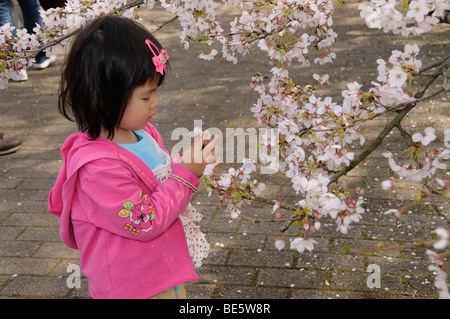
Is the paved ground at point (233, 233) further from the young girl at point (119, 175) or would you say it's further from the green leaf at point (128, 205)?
the green leaf at point (128, 205)

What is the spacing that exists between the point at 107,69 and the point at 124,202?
0.50 m

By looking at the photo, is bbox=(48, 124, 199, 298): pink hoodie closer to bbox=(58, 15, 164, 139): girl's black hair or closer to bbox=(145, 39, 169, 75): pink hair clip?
bbox=(58, 15, 164, 139): girl's black hair

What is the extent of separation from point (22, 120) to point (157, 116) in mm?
1533

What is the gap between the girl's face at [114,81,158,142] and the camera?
218 centimetres

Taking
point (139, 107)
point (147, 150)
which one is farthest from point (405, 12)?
point (147, 150)

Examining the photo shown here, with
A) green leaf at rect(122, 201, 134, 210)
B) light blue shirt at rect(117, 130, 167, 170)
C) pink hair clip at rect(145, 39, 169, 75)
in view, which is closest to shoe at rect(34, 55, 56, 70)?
light blue shirt at rect(117, 130, 167, 170)

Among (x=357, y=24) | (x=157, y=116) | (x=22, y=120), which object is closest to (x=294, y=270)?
(x=157, y=116)

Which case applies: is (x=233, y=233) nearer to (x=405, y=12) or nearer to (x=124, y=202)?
(x=124, y=202)

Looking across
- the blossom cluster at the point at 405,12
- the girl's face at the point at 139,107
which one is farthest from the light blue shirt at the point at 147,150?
the blossom cluster at the point at 405,12

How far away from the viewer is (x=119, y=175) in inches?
83.6

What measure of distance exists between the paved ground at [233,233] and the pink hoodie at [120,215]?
3.75 ft

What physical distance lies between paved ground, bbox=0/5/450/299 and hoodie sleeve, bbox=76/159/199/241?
131 cm

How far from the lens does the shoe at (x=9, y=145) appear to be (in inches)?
217

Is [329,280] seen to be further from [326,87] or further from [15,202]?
[326,87]
